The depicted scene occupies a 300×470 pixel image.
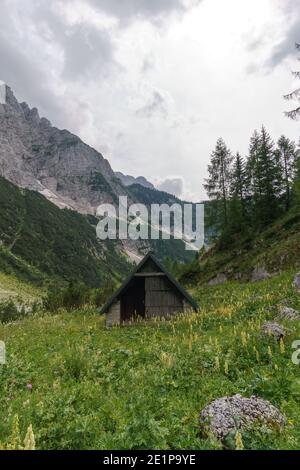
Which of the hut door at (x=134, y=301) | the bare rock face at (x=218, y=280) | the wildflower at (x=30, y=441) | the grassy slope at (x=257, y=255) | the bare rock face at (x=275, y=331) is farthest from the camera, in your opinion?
the bare rock face at (x=218, y=280)

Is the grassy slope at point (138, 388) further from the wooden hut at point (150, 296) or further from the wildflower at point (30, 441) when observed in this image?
the wooden hut at point (150, 296)

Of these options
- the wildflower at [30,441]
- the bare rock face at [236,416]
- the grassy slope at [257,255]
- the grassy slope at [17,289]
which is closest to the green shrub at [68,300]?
the grassy slope at [257,255]

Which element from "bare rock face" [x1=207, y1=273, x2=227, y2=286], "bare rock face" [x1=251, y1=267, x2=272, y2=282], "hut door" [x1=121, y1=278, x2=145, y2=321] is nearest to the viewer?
"hut door" [x1=121, y1=278, x2=145, y2=321]

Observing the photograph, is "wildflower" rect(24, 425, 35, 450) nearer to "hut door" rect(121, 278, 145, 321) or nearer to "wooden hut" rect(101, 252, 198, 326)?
"wooden hut" rect(101, 252, 198, 326)

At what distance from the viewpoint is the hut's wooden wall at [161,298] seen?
2667cm

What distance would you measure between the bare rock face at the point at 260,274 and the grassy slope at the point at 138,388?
19.6 metres

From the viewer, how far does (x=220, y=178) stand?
2383 inches

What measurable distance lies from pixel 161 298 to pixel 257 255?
20.1 m

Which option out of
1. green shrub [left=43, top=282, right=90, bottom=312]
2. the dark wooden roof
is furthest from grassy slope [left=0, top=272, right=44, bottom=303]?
the dark wooden roof

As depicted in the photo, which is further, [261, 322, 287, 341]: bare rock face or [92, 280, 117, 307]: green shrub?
[92, 280, 117, 307]: green shrub

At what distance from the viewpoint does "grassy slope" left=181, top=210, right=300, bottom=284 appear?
3741 cm

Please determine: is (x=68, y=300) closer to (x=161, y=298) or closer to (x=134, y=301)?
(x=134, y=301)

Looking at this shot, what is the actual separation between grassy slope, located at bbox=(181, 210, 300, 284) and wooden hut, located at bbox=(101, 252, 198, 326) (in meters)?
13.3

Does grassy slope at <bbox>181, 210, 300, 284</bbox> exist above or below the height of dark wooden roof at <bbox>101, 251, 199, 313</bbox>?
above
